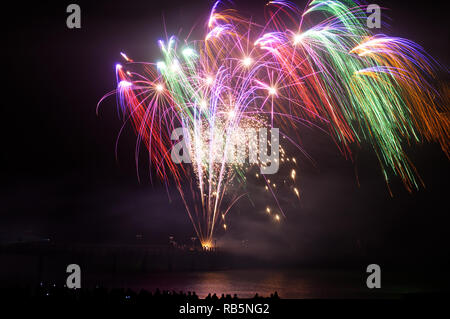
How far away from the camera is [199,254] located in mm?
90312

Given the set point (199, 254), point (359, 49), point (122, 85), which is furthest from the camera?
point (199, 254)
